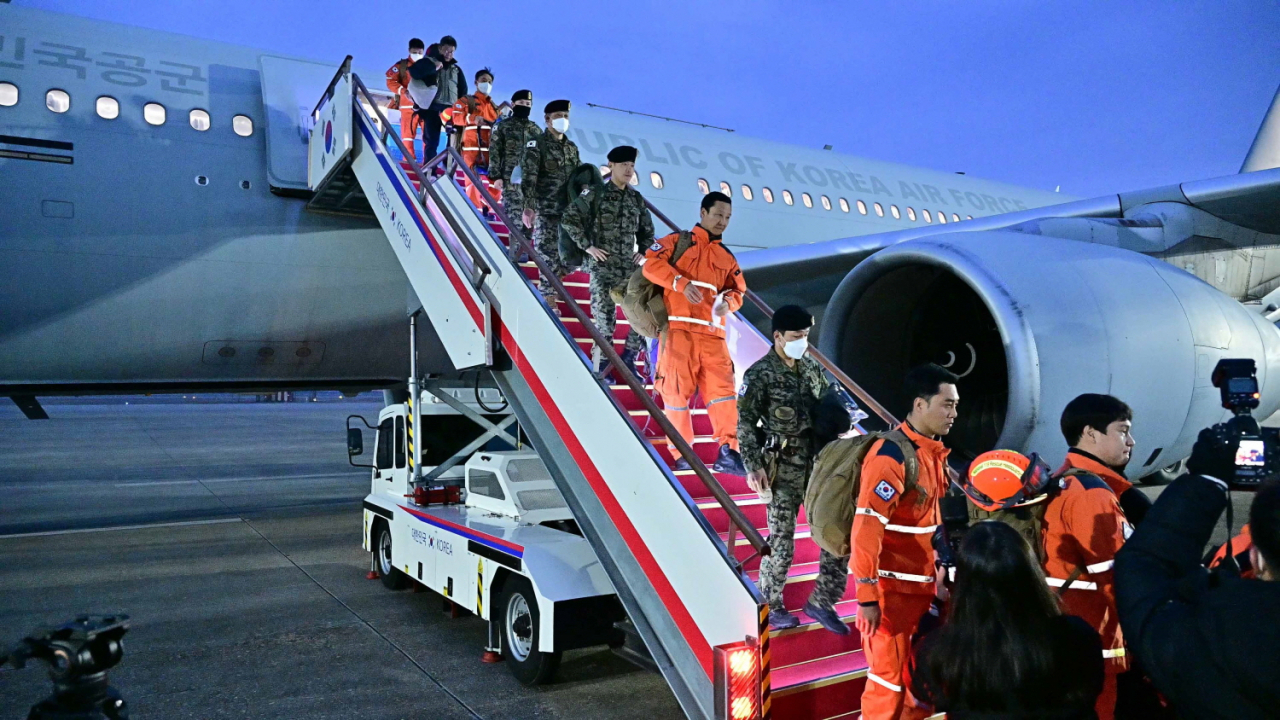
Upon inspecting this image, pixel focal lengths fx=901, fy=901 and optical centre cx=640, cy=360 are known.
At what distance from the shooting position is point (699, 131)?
36.1ft

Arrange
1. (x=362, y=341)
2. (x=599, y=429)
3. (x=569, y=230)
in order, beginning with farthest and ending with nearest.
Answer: (x=362, y=341), (x=569, y=230), (x=599, y=429)

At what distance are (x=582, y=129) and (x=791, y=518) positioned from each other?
6.71 metres

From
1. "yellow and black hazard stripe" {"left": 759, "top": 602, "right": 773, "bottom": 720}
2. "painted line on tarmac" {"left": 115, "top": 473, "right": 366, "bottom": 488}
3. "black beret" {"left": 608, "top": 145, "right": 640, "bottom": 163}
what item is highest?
"black beret" {"left": 608, "top": 145, "right": 640, "bottom": 163}

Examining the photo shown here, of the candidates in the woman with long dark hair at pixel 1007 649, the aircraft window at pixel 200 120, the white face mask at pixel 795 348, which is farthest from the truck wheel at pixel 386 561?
the woman with long dark hair at pixel 1007 649

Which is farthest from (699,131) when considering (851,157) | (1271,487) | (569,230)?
(1271,487)

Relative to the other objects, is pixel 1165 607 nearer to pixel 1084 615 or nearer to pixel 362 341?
pixel 1084 615

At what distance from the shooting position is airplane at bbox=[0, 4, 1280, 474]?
5.22 meters

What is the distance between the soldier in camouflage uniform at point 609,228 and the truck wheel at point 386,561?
2493 mm

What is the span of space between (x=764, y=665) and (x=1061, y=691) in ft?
4.83

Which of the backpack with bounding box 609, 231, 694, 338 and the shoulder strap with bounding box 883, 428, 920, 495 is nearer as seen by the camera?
the shoulder strap with bounding box 883, 428, 920, 495

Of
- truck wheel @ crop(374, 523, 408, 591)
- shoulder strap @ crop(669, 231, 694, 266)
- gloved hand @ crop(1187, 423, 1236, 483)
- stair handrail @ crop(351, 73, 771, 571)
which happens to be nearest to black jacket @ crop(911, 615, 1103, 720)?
→ gloved hand @ crop(1187, 423, 1236, 483)

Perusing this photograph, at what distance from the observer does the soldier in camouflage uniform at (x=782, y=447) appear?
11.8 feet

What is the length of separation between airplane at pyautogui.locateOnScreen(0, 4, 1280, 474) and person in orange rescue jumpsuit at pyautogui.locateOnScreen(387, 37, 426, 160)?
75cm

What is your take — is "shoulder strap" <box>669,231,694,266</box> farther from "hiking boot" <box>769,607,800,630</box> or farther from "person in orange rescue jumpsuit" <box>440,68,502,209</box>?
"person in orange rescue jumpsuit" <box>440,68,502,209</box>
